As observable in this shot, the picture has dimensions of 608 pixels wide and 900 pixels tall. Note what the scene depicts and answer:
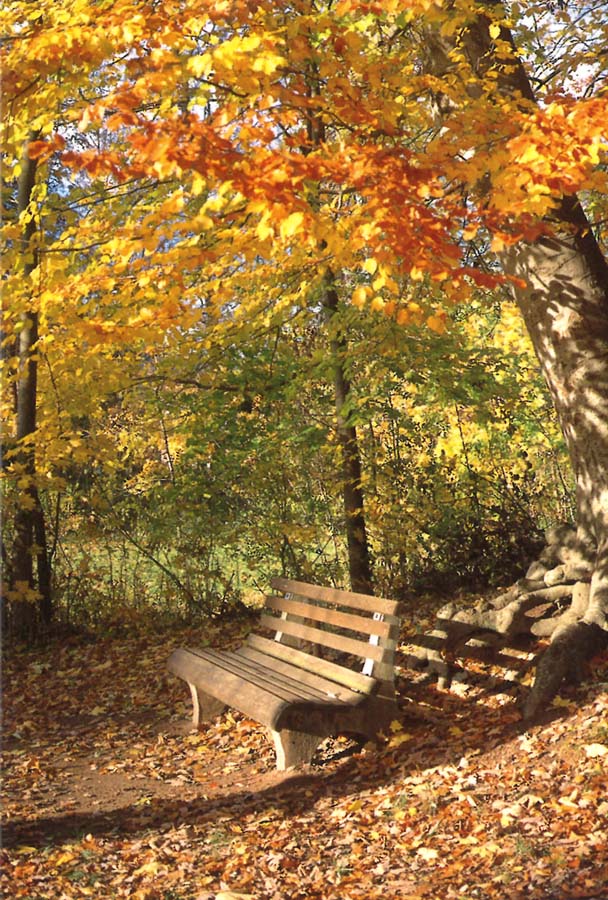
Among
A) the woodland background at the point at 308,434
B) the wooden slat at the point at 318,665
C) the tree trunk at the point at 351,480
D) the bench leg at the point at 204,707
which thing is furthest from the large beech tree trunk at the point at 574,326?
the tree trunk at the point at 351,480

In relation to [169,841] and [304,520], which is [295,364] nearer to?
[304,520]

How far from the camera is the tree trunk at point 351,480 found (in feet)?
27.7

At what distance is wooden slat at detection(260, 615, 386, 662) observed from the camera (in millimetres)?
5125

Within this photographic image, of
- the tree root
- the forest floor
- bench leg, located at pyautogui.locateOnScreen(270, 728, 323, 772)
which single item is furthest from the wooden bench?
the tree root

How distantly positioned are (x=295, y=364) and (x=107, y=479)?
2524 millimetres

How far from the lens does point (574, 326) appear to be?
5.71m

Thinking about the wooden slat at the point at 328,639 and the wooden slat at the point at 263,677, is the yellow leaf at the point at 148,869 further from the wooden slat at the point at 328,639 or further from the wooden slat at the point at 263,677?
the wooden slat at the point at 328,639

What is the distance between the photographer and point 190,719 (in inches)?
249

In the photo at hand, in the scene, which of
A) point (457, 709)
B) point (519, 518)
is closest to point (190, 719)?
point (457, 709)

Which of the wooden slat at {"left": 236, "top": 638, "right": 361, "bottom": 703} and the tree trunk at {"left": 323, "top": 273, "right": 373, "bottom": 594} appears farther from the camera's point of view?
the tree trunk at {"left": 323, "top": 273, "right": 373, "bottom": 594}

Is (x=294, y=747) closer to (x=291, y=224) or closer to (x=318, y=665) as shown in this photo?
(x=318, y=665)

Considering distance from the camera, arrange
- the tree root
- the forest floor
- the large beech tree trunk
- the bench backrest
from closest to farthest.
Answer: the forest floor < the bench backrest < the large beech tree trunk < the tree root

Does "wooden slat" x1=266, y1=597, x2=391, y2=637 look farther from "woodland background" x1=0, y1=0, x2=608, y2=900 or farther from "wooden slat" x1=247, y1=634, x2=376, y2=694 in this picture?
"woodland background" x1=0, y1=0, x2=608, y2=900

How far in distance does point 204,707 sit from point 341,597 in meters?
1.39
